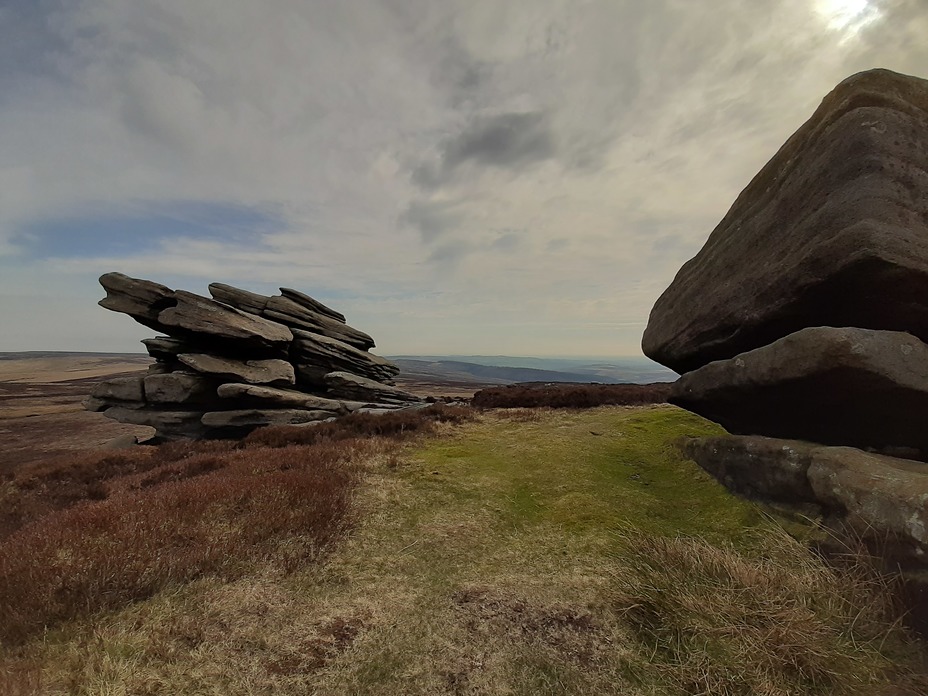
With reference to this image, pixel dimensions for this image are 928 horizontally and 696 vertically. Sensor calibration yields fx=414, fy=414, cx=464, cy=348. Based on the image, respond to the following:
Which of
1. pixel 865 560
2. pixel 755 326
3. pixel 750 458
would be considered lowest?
pixel 865 560

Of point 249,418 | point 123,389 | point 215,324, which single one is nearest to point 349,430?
point 249,418

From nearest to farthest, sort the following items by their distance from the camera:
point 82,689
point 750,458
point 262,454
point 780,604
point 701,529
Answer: point 82,689, point 780,604, point 701,529, point 750,458, point 262,454

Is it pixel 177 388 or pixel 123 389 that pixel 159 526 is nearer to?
pixel 177 388

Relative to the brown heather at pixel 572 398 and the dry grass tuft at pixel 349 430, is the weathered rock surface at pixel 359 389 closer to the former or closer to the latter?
the dry grass tuft at pixel 349 430

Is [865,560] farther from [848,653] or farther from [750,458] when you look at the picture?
[750,458]

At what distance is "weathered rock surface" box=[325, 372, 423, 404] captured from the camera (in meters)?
29.4

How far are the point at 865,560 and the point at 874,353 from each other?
12.0 feet

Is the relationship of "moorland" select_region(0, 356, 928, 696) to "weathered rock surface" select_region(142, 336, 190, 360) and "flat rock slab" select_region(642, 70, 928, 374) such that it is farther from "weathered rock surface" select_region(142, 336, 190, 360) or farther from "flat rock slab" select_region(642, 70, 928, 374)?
"weathered rock surface" select_region(142, 336, 190, 360)

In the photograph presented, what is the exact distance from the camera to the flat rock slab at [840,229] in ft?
25.7

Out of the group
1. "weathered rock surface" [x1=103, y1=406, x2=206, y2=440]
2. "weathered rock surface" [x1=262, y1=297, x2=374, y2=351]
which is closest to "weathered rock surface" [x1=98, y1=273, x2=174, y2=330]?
"weathered rock surface" [x1=103, y1=406, x2=206, y2=440]

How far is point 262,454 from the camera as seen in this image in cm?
1584

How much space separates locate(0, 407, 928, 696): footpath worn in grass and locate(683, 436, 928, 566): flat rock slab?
68 cm

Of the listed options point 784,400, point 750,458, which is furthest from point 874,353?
point 750,458

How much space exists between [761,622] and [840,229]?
7406mm
